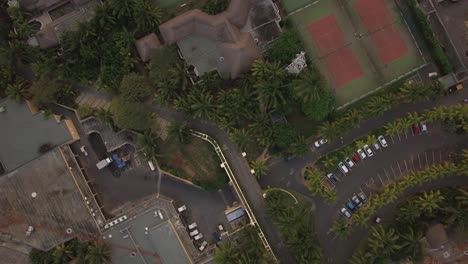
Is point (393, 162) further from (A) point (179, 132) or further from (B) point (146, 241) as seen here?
(B) point (146, 241)

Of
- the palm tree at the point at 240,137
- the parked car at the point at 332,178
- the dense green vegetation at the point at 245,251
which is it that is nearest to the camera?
the dense green vegetation at the point at 245,251

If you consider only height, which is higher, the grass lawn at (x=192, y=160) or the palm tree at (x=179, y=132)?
the palm tree at (x=179, y=132)

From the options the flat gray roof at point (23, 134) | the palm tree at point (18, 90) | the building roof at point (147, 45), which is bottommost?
the flat gray roof at point (23, 134)

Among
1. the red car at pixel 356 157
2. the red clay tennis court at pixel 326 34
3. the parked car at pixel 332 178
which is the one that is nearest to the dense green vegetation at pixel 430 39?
the red clay tennis court at pixel 326 34

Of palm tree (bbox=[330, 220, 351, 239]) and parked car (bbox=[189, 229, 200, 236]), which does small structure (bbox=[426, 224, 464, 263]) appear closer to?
palm tree (bbox=[330, 220, 351, 239])

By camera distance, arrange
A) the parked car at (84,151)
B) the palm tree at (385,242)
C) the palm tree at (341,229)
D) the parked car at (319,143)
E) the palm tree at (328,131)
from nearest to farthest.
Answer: the palm tree at (385,242) < the palm tree at (328,131) < the palm tree at (341,229) < the parked car at (319,143) < the parked car at (84,151)

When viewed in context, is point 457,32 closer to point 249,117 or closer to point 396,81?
point 396,81

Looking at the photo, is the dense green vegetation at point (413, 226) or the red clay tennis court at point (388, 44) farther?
the red clay tennis court at point (388, 44)

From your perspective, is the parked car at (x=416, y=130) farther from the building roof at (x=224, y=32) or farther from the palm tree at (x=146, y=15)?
the palm tree at (x=146, y=15)
